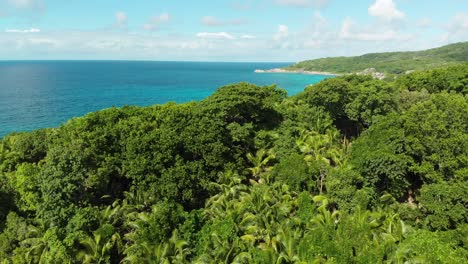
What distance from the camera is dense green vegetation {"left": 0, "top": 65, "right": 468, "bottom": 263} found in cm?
1736

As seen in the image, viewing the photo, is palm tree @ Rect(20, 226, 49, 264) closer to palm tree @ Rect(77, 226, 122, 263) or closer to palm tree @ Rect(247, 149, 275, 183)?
palm tree @ Rect(77, 226, 122, 263)

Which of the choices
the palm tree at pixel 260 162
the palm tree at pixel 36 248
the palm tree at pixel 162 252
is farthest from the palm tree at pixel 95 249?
the palm tree at pixel 260 162

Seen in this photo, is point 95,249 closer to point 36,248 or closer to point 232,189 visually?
point 36,248

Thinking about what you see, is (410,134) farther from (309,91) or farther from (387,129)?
(309,91)

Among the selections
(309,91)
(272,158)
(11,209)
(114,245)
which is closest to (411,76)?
(309,91)

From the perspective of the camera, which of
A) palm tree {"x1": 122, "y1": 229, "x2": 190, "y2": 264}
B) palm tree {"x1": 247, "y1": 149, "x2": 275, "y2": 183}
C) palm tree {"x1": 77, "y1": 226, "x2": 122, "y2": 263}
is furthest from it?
palm tree {"x1": 247, "y1": 149, "x2": 275, "y2": 183}

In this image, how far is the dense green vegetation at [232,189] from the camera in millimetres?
17359

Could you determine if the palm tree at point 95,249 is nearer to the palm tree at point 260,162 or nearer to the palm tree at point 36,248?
the palm tree at point 36,248

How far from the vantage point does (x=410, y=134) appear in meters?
25.6

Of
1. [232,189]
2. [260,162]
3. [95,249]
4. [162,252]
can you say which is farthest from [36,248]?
[260,162]

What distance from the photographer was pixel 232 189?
22.5 metres

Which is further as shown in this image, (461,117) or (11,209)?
(461,117)

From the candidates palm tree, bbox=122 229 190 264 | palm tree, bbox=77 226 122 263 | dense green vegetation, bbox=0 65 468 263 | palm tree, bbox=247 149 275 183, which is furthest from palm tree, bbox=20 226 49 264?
→ palm tree, bbox=247 149 275 183

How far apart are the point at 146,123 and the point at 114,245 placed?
33.1 ft
